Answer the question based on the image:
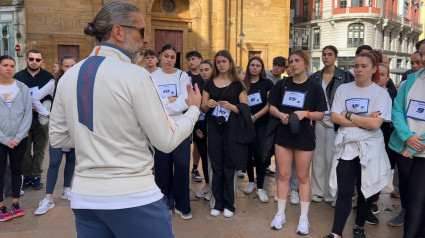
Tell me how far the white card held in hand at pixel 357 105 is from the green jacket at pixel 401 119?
0.31 metres

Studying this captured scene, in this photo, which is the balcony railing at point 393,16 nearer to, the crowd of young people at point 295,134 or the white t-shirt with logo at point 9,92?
the crowd of young people at point 295,134

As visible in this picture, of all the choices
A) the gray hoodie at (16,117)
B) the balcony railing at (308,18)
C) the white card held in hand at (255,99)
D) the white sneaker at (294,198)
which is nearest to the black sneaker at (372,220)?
the white sneaker at (294,198)

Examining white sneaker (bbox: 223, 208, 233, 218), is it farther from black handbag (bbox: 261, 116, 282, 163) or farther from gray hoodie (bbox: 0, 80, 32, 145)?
gray hoodie (bbox: 0, 80, 32, 145)

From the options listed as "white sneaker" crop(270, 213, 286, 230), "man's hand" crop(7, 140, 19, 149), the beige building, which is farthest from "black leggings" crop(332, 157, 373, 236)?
the beige building

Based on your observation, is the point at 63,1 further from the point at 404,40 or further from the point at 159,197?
the point at 404,40

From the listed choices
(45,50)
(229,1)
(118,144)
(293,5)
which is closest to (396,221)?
(118,144)

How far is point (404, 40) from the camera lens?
1762 inches

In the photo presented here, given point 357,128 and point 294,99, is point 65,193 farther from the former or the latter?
point 357,128

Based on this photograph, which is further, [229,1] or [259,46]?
[259,46]

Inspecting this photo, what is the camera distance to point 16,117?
14.7ft

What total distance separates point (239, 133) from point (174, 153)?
87 centimetres

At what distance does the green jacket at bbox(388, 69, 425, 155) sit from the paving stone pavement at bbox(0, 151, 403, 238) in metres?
→ 1.17

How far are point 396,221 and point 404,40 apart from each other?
47772 millimetres

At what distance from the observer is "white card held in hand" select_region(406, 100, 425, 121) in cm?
353
